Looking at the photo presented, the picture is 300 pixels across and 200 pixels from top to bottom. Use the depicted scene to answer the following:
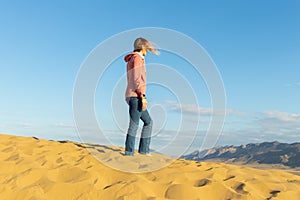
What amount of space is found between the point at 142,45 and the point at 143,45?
21 millimetres

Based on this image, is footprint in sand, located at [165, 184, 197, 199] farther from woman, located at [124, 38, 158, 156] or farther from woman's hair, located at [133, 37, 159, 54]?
woman's hair, located at [133, 37, 159, 54]

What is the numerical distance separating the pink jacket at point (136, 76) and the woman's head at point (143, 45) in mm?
171

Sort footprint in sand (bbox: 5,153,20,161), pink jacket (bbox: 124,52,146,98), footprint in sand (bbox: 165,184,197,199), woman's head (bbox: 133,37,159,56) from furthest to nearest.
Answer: woman's head (bbox: 133,37,159,56)
pink jacket (bbox: 124,52,146,98)
footprint in sand (bbox: 5,153,20,161)
footprint in sand (bbox: 165,184,197,199)

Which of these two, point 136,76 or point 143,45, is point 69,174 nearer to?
point 136,76

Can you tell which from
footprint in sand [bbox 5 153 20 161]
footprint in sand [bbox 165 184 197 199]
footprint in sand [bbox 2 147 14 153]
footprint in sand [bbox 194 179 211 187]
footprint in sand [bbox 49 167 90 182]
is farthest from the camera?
footprint in sand [bbox 2 147 14 153]

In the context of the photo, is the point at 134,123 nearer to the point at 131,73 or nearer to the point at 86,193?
the point at 131,73

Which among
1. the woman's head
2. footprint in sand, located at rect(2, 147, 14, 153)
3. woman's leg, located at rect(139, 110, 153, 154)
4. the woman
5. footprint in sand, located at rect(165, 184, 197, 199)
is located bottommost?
footprint in sand, located at rect(165, 184, 197, 199)

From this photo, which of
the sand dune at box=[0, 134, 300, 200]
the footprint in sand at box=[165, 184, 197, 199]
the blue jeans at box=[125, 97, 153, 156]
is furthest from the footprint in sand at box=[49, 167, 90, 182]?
the blue jeans at box=[125, 97, 153, 156]

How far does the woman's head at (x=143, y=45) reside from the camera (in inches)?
240

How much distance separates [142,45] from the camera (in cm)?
609

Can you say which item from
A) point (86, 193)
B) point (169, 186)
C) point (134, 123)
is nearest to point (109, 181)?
point (86, 193)

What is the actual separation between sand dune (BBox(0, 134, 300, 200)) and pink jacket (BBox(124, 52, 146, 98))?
1.32 m

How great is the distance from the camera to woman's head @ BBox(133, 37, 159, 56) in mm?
6094

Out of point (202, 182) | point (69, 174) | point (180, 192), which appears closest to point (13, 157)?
point (69, 174)
